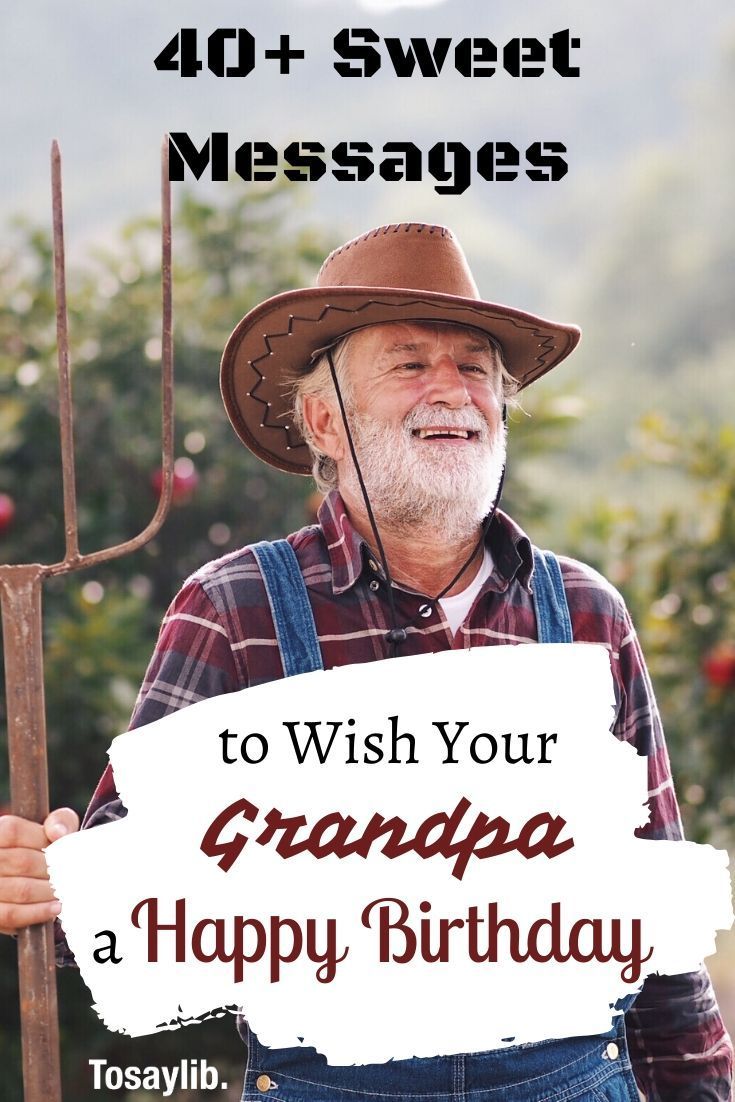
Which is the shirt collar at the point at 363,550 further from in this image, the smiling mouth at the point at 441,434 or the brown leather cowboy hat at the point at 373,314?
the brown leather cowboy hat at the point at 373,314

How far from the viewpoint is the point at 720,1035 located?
1.91m

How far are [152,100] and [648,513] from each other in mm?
24996

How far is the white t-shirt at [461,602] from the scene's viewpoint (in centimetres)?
197

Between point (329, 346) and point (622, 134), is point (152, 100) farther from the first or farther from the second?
point (329, 346)

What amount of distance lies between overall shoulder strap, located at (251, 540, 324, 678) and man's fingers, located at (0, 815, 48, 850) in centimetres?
38

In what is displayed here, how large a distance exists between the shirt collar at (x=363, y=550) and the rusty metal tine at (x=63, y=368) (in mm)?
389

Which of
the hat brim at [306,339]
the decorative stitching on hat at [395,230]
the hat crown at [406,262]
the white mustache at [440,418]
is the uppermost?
the decorative stitching on hat at [395,230]

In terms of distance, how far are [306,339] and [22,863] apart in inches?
35.0

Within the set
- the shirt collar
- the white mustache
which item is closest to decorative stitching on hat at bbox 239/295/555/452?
the white mustache

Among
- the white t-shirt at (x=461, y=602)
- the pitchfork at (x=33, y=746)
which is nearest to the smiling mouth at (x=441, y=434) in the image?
the white t-shirt at (x=461, y=602)

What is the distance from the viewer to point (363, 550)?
77.5 inches

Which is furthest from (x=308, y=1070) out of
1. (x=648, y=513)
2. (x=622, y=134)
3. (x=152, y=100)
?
(x=622, y=134)

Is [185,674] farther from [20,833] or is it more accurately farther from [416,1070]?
[416,1070]

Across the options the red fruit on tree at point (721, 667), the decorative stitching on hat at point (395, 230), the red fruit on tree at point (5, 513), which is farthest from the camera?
the red fruit on tree at point (721, 667)
